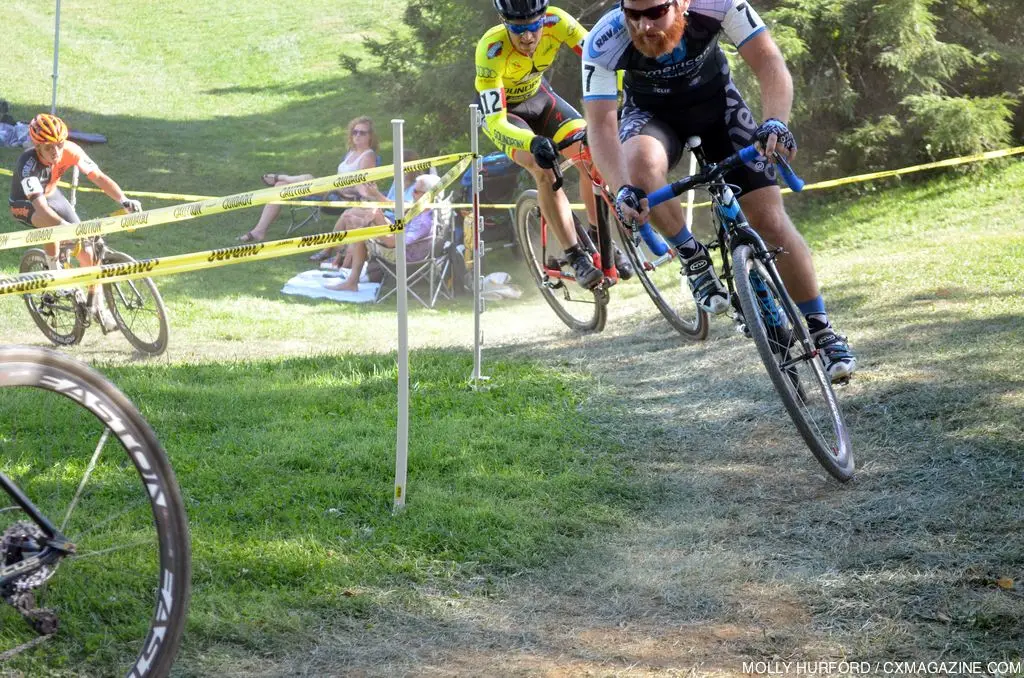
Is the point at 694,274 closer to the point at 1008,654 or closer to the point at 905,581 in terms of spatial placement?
the point at 905,581

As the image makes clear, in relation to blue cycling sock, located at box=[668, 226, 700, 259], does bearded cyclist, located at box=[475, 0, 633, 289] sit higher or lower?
higher

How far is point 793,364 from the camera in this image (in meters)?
4.70

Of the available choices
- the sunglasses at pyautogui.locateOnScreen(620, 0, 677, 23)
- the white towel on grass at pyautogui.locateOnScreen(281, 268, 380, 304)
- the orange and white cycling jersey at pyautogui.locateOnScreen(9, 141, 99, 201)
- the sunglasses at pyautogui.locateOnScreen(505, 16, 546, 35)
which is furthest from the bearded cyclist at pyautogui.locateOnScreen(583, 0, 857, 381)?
the white towel on grass at pyautogui.locateOnScreen(281, 268, 380, 304)

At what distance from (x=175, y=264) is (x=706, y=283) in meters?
2.53

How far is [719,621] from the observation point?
11.7ft

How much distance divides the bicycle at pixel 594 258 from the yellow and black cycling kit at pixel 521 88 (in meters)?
0.33

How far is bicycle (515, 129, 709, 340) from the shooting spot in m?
7.39

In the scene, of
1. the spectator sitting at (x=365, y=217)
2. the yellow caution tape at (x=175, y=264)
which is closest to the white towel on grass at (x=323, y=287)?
the spectator sitting at (x=365, y=217)

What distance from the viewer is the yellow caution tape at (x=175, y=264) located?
3.28 metres

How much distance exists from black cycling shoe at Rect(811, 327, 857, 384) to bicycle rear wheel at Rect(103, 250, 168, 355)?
6022 millimetres

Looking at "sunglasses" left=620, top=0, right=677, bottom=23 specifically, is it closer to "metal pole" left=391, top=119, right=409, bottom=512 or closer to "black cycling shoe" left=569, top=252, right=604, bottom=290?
"metal pole" left=391, top=119, right=409, bottom=512

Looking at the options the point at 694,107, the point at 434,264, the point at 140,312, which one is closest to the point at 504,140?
the point at 694,107

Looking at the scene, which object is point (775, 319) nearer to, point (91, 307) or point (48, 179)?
point (91, 307)

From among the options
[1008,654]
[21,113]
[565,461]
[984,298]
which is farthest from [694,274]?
[21,113]
